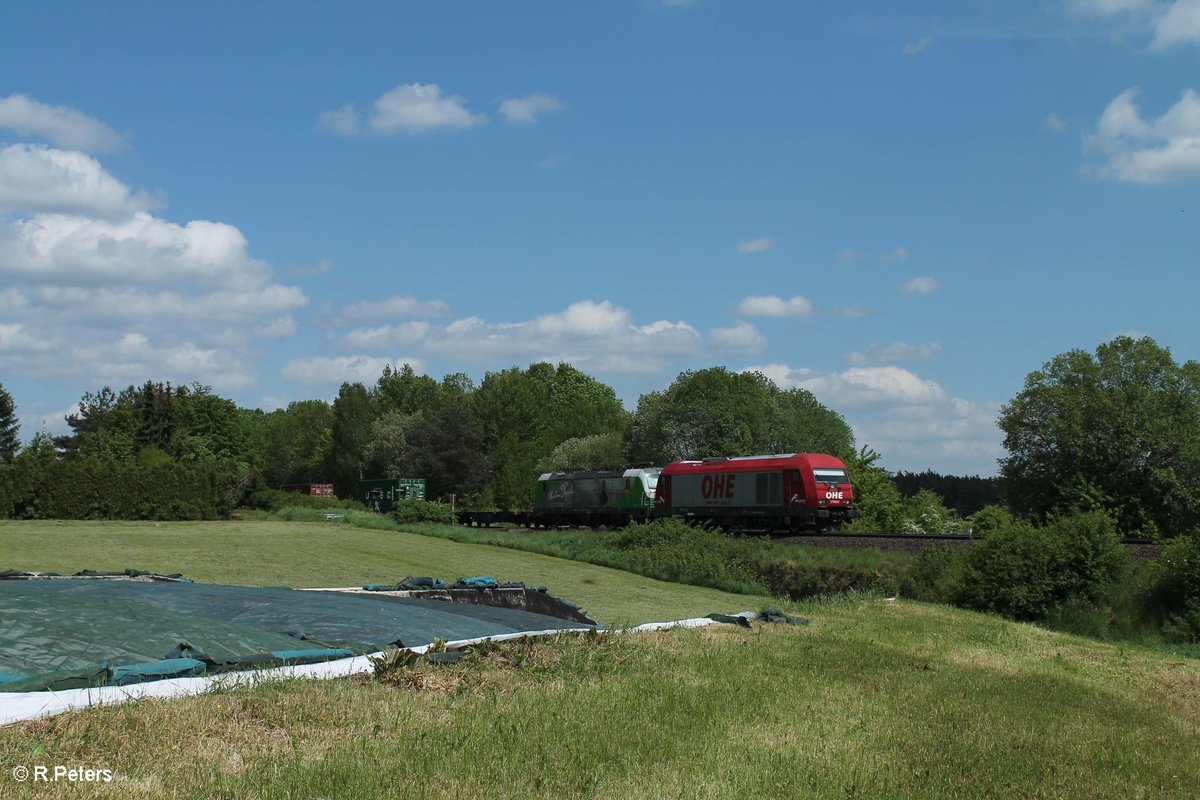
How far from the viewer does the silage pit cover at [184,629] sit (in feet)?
22.6

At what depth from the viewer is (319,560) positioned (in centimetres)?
2936

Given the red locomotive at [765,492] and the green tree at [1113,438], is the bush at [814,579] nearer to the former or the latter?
the red locomotive at [765,492]

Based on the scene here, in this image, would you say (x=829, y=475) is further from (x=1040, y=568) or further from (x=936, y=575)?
(x=1040, y=568)

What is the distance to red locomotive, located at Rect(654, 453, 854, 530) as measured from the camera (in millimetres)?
38875

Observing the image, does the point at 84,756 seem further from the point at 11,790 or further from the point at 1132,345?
the point at 1132,345

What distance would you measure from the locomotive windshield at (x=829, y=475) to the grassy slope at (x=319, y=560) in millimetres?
10073

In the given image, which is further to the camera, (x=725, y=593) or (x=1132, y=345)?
(x=1132, y=345)

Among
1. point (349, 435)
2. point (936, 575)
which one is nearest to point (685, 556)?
point (936, 575)

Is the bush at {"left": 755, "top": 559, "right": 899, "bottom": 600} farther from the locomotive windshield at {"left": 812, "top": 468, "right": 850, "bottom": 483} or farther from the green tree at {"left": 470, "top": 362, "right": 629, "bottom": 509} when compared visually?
the green tree at {"left": 470, "top": 362, "right": 629, "bottom": 509}

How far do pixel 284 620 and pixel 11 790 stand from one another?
469 centimetres

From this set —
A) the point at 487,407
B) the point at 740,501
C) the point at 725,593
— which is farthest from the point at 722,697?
the point at 487,407

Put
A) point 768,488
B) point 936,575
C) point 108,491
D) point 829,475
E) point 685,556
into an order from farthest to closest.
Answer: point 108,491 → point 768,488 → point 829,475 → point 685,556 → point 936,575

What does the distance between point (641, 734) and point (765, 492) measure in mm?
34288

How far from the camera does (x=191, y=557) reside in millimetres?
27781
